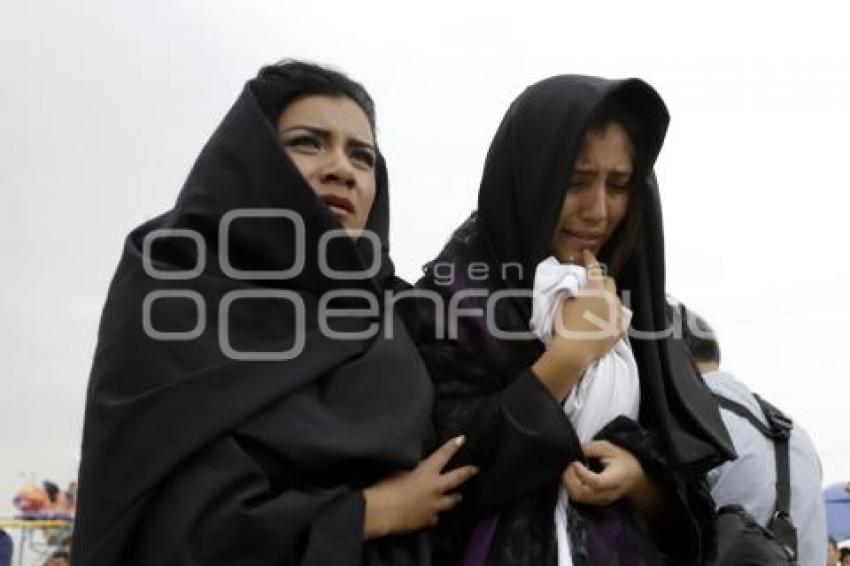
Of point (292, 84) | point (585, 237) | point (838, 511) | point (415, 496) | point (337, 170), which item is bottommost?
point (838, 511)

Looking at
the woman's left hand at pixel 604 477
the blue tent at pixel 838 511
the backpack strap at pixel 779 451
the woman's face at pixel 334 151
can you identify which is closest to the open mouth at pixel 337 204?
the woman's face at pixel 334 151

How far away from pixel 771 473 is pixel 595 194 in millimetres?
1467

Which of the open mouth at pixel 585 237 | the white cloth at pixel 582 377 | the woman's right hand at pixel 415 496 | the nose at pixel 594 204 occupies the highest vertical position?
the nose at pixel 594 204

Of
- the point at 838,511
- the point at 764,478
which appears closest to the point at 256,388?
the point at 764,478

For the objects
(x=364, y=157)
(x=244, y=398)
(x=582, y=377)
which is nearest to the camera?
(x=244, y=398)

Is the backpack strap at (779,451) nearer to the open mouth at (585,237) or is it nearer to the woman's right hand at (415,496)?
the open mouth at (585,237)

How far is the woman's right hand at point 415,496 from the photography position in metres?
1.76

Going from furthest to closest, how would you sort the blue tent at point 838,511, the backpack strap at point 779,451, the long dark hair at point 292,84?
the blue tent at point 838,511 < the backpack strap at point 779,451 < the long dark hair at point 292,84

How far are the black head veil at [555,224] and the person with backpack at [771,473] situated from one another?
813 millimetres

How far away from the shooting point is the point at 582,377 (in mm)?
1896

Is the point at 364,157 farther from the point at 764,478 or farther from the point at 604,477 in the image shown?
the point at 764,478

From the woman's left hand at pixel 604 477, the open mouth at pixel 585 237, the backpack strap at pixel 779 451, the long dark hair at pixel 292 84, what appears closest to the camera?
the woman's left hand at pixel 604 477

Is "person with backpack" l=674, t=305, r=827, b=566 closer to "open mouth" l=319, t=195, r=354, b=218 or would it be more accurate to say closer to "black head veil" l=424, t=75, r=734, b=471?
"black head veil" l=424, t=75, r=734, b=471

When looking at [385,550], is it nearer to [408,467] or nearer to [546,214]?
[408,467]
